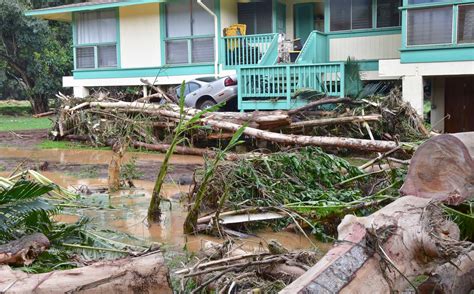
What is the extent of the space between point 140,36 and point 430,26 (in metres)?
10.9

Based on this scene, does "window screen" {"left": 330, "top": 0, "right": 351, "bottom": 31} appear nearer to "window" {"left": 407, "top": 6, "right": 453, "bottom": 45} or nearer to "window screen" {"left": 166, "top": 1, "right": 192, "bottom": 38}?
"window" {"left": 407, "top": 6, "right": 453, "bottom": 45}

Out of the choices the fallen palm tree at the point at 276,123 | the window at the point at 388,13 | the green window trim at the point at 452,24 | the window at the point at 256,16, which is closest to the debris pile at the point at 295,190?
the fallen palm tree at the point at 276,123

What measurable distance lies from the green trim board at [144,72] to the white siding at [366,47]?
424 centimetres

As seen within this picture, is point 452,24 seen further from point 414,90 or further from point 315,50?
point 315,50

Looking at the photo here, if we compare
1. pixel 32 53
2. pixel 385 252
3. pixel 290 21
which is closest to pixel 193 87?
pixel 290 21

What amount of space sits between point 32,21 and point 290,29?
566 inches

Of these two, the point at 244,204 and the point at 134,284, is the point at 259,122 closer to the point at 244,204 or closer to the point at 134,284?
the point at 244,204

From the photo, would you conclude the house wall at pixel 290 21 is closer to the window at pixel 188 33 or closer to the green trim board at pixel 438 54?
the window at pixel 188 33

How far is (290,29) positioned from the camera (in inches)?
835

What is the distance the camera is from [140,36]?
72.0 ft

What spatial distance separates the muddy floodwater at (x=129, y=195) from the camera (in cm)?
682

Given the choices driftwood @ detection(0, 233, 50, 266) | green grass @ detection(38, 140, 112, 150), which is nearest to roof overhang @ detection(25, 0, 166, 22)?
green grass @ detection(38, 140, 112, 150)

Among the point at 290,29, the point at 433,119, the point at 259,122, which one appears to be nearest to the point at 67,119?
the point at 259,122

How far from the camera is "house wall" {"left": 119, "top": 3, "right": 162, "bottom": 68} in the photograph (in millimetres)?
21672
